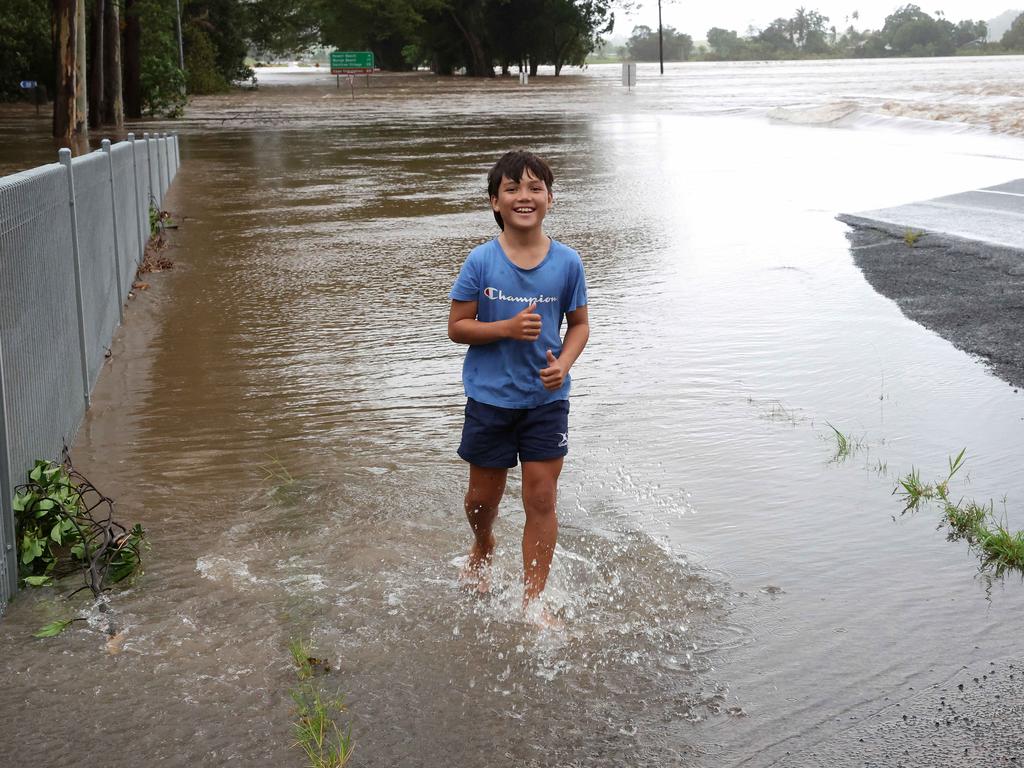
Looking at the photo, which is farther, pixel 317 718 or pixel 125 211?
pixel 125 211

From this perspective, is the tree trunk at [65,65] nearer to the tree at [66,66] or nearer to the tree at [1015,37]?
the tree at [66,66]

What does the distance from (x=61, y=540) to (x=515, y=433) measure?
1.70m

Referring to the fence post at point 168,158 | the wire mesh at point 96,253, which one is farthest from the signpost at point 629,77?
the wire mesh at point 96,253

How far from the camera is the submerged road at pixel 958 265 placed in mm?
8094

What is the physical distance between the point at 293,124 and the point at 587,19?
51.6 m

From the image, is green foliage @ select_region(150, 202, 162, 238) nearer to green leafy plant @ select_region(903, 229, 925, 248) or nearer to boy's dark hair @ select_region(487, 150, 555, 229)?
green leafy plant @ select_region(903, 229, 925, 248)

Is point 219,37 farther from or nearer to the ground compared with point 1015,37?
nearer to the ground

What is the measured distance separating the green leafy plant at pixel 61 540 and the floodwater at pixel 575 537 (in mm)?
117

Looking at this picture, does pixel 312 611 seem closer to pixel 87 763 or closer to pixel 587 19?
pixel 87 763

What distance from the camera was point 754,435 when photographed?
20.4ft

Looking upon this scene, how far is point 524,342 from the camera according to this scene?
4.18 meters

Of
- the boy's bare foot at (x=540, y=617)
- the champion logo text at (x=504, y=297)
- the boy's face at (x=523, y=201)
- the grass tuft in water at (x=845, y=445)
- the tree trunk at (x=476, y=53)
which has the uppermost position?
the tree trunk at (x=476, y=53)

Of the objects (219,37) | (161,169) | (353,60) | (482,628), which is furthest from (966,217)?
(219,37)

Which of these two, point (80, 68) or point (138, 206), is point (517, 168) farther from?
point (80, 68)
